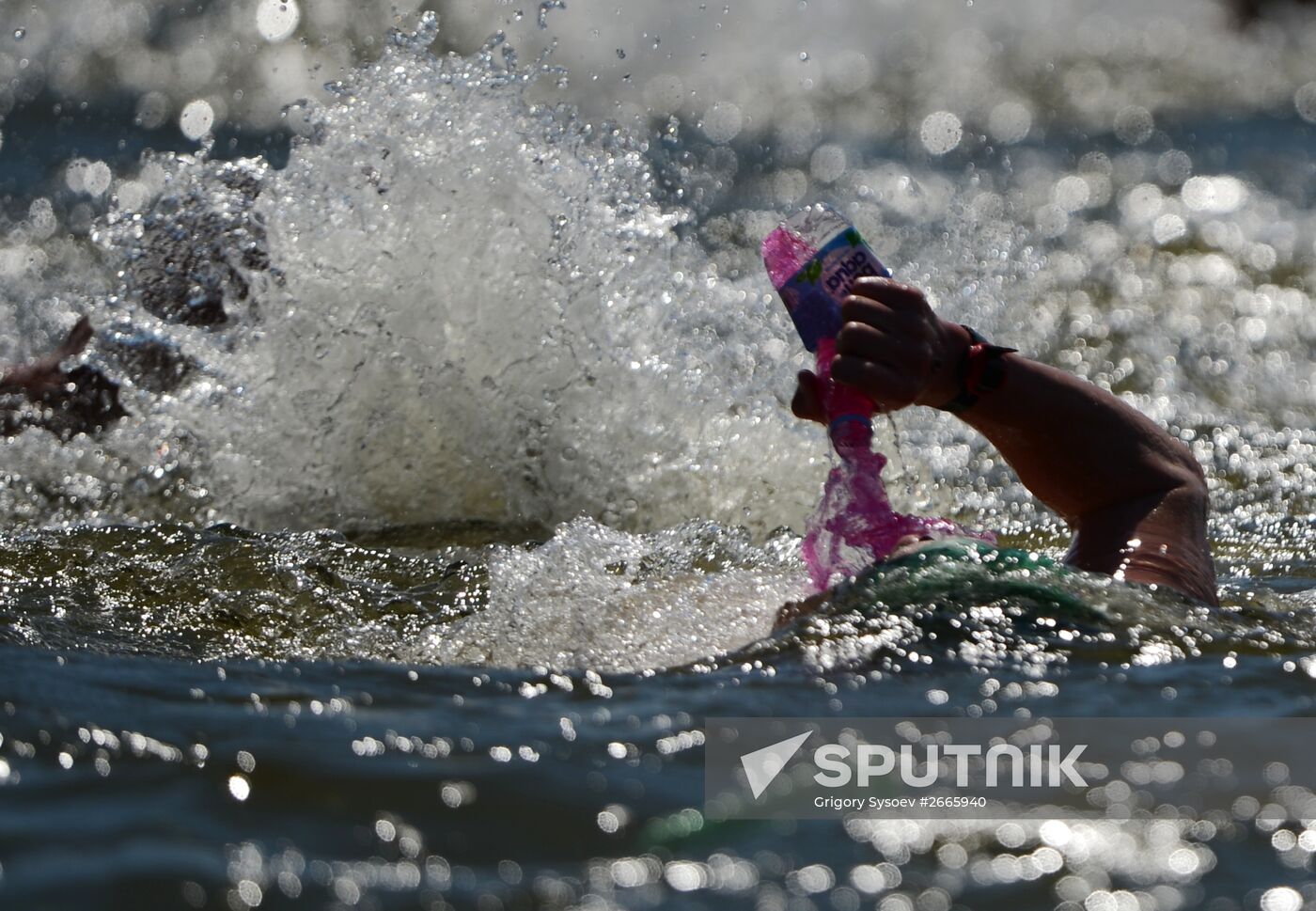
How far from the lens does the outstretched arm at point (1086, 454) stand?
2.39 metres

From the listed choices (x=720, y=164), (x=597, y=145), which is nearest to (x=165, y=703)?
(x=597, y=145)

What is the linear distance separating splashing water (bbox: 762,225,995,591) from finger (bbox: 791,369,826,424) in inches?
0.4

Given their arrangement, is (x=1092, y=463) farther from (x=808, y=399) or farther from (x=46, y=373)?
(x=46, y=373)

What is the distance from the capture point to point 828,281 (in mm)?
2359

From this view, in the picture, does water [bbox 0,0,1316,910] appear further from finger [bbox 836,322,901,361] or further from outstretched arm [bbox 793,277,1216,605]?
finger [bbox 836,322,901,361]

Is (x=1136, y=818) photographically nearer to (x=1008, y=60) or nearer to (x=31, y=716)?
(x=31, y=716)

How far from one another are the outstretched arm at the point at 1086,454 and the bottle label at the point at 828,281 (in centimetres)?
4

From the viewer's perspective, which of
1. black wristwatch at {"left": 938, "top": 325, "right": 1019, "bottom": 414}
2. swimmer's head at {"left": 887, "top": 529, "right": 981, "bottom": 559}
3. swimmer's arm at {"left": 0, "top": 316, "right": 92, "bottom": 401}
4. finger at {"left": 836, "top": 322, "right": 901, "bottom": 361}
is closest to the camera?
swimmer's head at {"left": 887, "top": 529, "right": 981, "bottom": 559}

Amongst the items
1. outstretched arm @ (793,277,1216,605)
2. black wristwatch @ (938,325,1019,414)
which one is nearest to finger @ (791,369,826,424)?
outstretched arm @ (793,277,1216,605)

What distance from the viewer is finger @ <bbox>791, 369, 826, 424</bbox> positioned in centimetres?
239

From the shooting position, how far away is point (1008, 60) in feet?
38.8

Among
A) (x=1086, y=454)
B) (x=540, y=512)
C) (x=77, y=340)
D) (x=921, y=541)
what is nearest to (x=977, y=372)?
(x=1086, y=454)

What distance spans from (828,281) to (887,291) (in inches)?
3.6

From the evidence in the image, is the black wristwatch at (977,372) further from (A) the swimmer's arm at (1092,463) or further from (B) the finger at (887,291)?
(B) the finger at (887,291)
